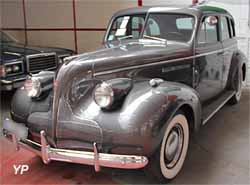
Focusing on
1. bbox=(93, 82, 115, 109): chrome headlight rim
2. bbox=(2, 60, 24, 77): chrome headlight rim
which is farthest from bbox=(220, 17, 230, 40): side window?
bbox=(2, 60, 24, 77): chrome headlight rim

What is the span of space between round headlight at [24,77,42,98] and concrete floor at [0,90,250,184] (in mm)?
710

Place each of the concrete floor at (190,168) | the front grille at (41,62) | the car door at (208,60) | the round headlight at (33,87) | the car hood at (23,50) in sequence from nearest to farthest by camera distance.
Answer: the concrete floor at (190,168), the round headlight at (33,87), the car door at (208,60), the front grille at (41,62), the car hood at (23,50)

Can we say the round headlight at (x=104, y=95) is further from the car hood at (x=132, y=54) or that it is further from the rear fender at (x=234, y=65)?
the rear fender at (x=234, y=65)

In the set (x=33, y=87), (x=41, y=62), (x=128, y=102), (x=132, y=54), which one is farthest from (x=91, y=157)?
(x=41, y=62)

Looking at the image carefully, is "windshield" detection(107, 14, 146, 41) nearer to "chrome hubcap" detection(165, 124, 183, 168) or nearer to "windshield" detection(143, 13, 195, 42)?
"windshield" detection(143, 13, 195, 42)

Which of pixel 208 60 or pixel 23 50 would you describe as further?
pixel 23 50

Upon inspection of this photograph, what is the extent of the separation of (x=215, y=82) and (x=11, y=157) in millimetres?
2569

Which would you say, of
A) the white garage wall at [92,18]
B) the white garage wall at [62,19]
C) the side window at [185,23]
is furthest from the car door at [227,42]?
the white garage wall at [92,18]

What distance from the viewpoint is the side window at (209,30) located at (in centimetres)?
359

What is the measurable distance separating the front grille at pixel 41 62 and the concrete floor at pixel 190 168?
1666mm

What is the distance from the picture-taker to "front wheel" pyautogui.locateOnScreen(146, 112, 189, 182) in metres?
2.47

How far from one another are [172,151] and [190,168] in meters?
0.37

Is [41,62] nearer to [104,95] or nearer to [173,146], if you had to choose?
[104,95]

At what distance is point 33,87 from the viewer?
9.51 feet
